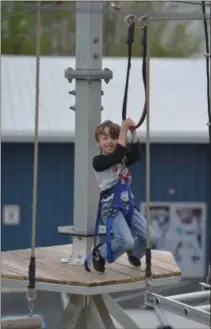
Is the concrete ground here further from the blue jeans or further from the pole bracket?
the pole bracket

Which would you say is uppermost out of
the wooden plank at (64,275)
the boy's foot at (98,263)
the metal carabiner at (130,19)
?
the metal carabiner at (130,19)

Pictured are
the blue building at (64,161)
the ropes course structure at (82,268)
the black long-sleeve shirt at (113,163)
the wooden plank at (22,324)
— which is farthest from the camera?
the blue building at (64,161)

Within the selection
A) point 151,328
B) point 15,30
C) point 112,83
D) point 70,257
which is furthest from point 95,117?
point 15,30

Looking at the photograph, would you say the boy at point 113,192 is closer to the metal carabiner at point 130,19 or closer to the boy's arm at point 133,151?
the boy's arm at point 133,151

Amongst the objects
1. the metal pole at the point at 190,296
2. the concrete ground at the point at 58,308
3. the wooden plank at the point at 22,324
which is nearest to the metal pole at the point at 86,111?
the metal pole at the point at 190,296

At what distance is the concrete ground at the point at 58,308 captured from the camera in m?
9.14

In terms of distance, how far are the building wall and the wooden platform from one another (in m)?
7.48

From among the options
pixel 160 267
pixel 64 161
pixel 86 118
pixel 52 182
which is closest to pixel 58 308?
pixel 52 182

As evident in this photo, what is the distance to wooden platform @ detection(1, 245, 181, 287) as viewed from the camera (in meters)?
3.38

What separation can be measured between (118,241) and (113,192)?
0.23 meters

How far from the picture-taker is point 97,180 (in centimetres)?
360

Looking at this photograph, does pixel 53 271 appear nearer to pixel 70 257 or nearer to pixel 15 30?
pixel 70 257

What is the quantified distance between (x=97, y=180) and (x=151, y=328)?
5.60 meters

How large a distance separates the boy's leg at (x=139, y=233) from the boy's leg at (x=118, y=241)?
3.4 inches
